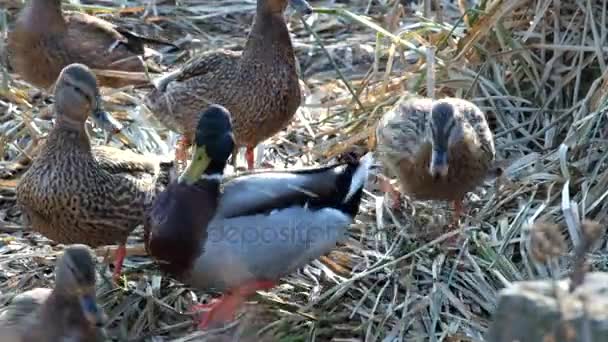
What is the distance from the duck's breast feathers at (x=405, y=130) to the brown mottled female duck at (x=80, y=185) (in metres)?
1.03

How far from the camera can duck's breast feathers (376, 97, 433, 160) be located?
5.31 metres

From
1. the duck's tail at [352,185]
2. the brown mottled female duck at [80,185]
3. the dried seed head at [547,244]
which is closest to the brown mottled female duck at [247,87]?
the brown mottled female duck at [80,185]

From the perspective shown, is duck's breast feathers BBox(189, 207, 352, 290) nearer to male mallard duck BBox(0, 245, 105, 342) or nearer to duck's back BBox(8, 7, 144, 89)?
male mallard duck BBox(0, 245, 105, 342)

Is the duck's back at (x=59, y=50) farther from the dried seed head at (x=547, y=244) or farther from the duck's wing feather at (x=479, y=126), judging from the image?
the dried seed head at (x=547, y=244)

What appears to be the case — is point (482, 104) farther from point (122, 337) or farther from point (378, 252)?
point (122, 337)

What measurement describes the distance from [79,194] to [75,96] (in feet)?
1.58

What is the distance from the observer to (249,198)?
4746 mm

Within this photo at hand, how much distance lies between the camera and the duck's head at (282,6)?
5957 millimetres

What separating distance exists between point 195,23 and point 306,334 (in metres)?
3.21

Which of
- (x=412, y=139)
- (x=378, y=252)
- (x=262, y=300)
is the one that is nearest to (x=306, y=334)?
(x=262, y=300)

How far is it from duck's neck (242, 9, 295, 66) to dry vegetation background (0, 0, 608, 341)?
0.31m

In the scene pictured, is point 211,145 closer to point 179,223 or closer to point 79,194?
point 179,223

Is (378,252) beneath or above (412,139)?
beneath

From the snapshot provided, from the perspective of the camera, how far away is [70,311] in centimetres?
405
